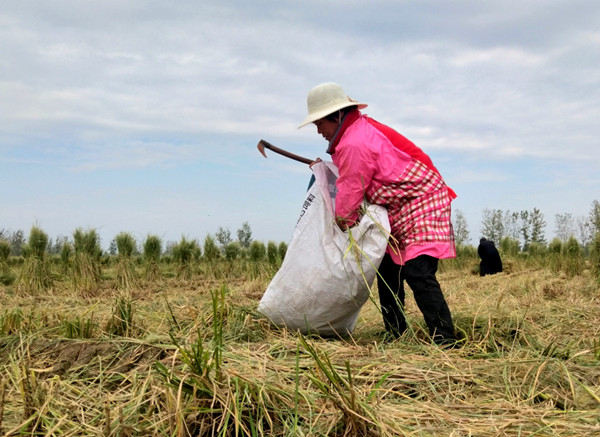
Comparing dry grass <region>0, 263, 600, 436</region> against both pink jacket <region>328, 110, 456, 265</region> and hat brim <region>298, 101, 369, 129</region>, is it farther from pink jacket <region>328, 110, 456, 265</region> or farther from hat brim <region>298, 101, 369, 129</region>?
hat brim <region>298, 101, 369, 129</region>

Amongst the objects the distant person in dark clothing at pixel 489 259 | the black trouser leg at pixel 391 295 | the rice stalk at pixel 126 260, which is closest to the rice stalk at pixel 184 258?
the rice stalk at pixel 126 260

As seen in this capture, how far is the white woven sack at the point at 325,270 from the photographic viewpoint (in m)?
3.16

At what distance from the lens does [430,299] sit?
320cm

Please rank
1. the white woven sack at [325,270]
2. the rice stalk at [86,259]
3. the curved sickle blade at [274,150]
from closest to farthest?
the white woven sack at [325,270] → the curved sickle blade at [274,150] → the rice stalk at [86,259]

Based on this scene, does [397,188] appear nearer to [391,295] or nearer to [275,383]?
[391,295]

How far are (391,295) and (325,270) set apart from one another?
72 centimetres

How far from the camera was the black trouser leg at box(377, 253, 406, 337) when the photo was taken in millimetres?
3572

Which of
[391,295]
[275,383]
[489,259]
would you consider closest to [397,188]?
[391,295]

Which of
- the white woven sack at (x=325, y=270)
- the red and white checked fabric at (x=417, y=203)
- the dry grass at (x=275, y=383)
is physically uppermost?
the red and white checked fabric at (x=417, y=203)

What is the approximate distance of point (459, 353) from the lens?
9.43 feet

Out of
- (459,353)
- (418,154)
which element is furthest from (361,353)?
(418,154)

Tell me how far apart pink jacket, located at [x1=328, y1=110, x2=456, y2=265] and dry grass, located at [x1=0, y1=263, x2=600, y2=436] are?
0.59 m

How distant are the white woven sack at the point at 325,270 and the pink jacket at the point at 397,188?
12 centimetres

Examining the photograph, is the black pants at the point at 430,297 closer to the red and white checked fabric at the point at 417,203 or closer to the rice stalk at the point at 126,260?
the red and white checked fabric at the point at 417,203
